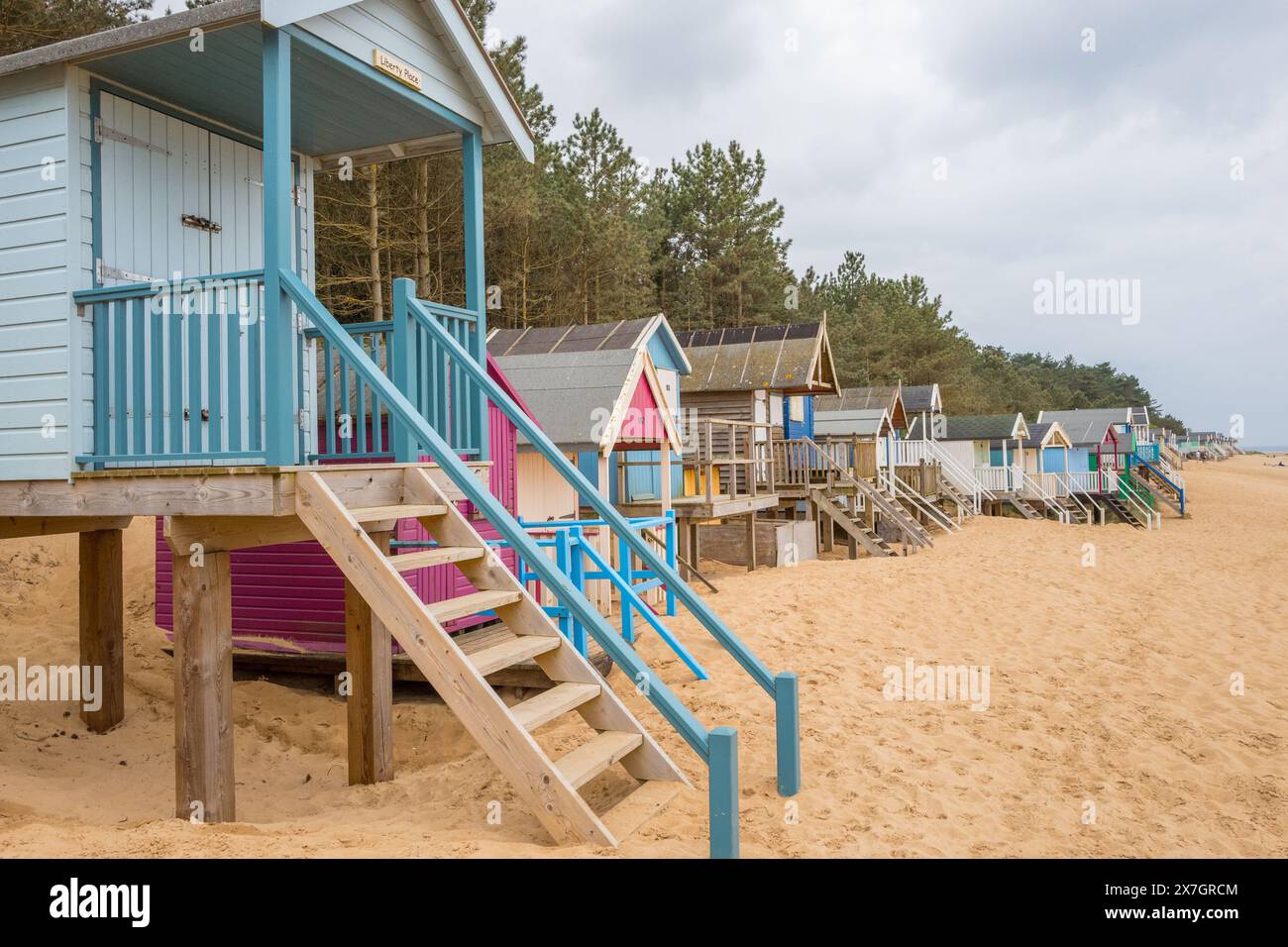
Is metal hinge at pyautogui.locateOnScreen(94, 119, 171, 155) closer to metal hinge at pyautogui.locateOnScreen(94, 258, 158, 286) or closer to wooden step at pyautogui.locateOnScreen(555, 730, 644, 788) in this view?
metal hinge at pyautogui.locateOnScreen(94, 258, 158, 286)

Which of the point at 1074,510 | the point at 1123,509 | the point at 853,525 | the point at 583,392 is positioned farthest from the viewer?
the point at 1123,509

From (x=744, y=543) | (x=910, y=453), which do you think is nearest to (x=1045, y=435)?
(x=910, y=453)

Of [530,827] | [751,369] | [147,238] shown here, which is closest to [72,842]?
[530,827]

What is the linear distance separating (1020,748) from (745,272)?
35.6m

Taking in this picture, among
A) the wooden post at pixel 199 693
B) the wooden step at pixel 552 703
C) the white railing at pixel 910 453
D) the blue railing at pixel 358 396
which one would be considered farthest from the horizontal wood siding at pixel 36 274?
the white railing at pixel 910 453

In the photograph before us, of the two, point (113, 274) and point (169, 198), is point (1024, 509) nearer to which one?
point (169, 198)

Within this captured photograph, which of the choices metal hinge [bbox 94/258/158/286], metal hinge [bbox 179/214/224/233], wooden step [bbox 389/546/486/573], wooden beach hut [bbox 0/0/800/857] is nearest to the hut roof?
wooden beach hut [bbox 0/0/800/857]

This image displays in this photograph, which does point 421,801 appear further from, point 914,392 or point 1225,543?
point 914,392

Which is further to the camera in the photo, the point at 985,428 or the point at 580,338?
the point at 985,428

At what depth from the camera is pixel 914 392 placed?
129 ft

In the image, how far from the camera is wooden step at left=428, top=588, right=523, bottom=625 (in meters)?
4.61

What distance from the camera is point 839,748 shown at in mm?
6426

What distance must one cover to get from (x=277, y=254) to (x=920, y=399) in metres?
37.0

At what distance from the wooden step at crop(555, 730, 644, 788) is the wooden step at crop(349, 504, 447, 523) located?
1.69 meters
